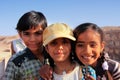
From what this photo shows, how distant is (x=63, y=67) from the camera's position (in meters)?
3.15

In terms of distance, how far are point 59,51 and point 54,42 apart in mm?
108

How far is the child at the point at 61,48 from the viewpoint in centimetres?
303

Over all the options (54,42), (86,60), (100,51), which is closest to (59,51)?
(54,42)

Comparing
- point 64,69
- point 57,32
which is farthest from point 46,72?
point 57,32

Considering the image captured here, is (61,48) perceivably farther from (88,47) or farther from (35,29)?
(35,29)

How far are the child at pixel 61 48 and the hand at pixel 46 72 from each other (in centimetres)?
6

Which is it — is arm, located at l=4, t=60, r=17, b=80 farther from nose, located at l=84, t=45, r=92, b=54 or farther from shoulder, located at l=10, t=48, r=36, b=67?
nose, located at l=84, t=45, r=92, b=54

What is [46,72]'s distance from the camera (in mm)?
3031

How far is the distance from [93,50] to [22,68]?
0.79m

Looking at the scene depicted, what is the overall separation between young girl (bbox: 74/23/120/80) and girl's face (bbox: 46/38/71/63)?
0.11 meters

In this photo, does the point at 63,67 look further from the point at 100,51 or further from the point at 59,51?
the point at 100,51

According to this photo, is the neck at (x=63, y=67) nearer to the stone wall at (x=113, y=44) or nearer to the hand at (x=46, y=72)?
the hand at (x=46, y=72)

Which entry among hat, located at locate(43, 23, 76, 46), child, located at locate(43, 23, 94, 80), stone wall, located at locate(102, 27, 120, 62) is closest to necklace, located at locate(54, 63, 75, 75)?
child, located at locate(43, 23, 94, 80)

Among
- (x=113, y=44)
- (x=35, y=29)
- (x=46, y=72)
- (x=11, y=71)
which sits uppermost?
(x=35, y=29)
